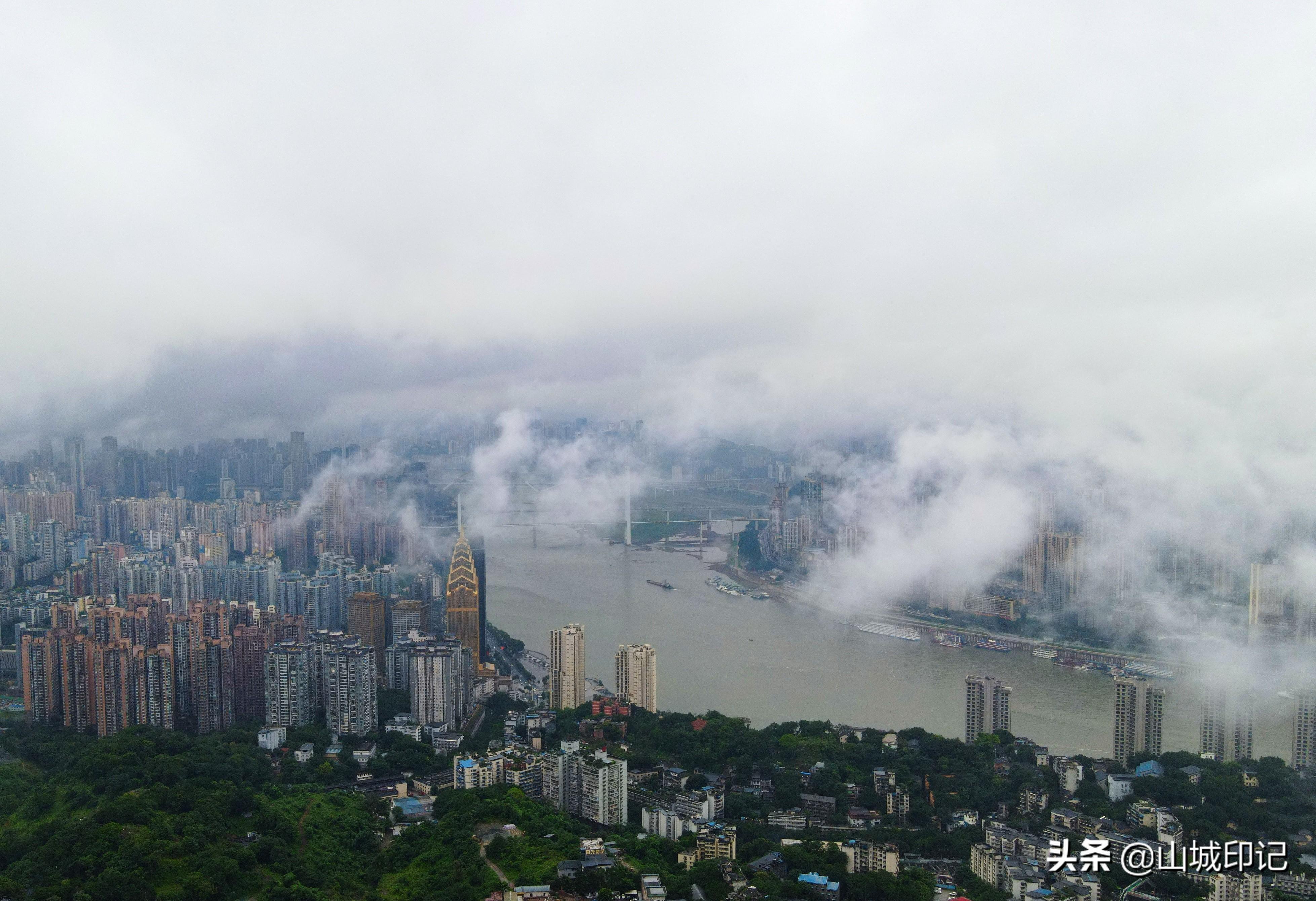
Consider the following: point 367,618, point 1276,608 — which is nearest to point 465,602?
point 367,618

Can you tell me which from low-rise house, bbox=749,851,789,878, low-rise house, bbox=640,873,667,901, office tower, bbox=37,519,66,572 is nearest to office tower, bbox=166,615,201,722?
office tower, bbox=37,519,66,572

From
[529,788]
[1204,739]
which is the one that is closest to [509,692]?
[529,788]

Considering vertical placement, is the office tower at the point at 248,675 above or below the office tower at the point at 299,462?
below

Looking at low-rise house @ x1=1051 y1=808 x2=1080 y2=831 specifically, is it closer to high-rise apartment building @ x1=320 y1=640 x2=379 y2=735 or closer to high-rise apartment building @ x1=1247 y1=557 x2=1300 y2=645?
high-rise apartment building @ x1=1247 y1=557 x2=1300 y2=645

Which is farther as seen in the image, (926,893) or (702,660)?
(702,660)

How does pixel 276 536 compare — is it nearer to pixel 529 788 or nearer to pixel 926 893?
pixel 529 788

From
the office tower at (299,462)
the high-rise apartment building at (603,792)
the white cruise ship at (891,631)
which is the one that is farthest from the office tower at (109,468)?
the white cruise ship at (891,631)

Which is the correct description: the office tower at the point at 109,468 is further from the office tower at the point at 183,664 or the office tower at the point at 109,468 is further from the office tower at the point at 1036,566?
the office tower at the point at 1036,566
